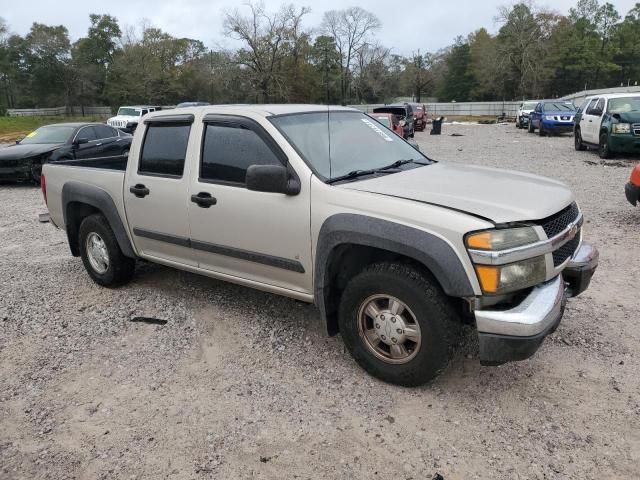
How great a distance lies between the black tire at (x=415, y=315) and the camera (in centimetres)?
303

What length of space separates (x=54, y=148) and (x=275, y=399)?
37.1 feet

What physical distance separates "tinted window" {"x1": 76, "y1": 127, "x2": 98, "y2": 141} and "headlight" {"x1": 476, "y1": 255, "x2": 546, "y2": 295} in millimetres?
12532

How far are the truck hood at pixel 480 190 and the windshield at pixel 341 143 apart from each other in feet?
0.86

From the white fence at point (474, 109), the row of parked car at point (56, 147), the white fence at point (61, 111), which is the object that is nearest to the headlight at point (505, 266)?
→ the row of parked car at point (56, 147)

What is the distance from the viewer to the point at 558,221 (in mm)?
3246

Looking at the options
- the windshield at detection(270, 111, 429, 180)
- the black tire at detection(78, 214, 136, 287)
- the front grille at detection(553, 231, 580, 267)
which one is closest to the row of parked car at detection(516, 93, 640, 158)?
the windshield at detection(270, 111, 429, 180)

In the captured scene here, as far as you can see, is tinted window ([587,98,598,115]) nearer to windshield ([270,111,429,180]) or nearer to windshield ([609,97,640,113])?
windshield ([609,97,640,113])

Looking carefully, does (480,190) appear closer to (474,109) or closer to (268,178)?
(268,178)

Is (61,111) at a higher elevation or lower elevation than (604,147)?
higher

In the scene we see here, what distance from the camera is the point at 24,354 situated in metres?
4.04

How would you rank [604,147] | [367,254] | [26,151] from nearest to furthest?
[367,254] < [26,151] < [604,147]

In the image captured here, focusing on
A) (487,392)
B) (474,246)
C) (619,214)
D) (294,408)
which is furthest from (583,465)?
(619,214)

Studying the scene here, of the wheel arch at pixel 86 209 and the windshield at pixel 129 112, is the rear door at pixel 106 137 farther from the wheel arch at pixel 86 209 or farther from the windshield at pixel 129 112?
the windshield at pixel 129 112

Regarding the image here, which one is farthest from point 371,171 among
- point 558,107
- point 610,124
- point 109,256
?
point 558,107
